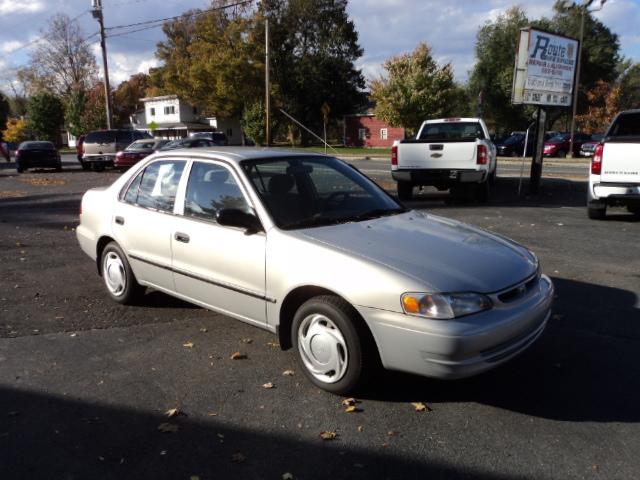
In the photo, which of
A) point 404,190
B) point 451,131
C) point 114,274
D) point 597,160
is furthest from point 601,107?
point 114,274

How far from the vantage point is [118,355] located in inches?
173

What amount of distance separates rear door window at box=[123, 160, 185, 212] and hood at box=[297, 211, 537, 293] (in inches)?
60.9

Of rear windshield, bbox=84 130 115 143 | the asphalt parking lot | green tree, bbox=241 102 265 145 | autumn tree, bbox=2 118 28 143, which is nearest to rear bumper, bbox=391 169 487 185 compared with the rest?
the asphalt parking lot

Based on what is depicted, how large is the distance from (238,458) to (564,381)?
2.32 m

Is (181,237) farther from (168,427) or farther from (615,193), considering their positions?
(615,193)

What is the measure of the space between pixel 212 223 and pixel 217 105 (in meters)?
54.8

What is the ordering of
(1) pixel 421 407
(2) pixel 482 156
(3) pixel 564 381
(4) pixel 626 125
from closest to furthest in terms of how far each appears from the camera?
(1) pixel 421 407
(3) pixel 564 381
(4) pixel 626 125
(2) pixel 482 156

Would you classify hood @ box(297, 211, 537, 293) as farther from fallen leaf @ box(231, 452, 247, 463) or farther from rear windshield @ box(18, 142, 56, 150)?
rear windshield @ box(18, 142, 56, 150)

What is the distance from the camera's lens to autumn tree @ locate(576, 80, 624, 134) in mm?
40062

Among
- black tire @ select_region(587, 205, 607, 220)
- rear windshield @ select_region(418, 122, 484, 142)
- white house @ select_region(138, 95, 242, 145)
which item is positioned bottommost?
black tire @ select_region(587, 205, 607, 220)

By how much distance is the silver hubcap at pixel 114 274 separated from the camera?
17.9 ft

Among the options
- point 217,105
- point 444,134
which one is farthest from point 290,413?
point 217,105

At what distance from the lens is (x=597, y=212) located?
10227mm

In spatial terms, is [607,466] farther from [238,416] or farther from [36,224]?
[36,224]
